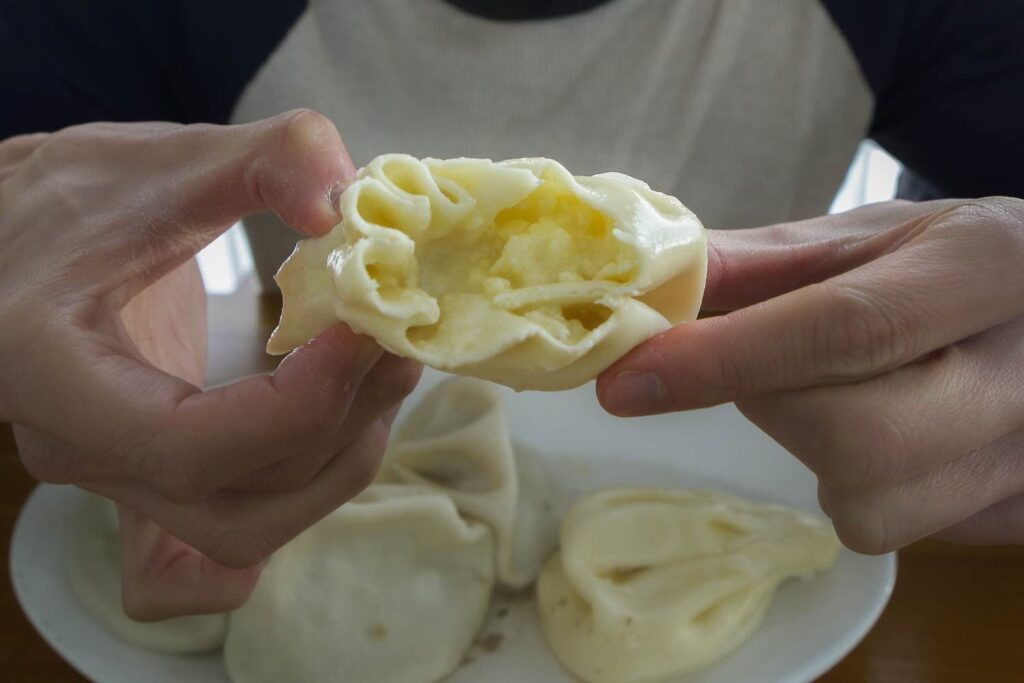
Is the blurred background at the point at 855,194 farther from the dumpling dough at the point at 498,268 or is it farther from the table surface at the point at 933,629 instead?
the dumpling dough at the point at 498,268

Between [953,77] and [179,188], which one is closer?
[179,188]

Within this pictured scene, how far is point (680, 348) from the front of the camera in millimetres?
617

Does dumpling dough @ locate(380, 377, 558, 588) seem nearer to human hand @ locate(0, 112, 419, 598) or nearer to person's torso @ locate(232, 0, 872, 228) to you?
human hand @ locate(0, 112, 419, 598)

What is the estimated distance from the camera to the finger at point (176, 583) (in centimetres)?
93

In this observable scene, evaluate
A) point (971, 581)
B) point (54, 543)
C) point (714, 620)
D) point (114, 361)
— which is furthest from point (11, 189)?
point (971, 581)

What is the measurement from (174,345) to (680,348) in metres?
0.81

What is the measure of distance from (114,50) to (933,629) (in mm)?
1586

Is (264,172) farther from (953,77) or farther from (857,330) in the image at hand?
(953,77)

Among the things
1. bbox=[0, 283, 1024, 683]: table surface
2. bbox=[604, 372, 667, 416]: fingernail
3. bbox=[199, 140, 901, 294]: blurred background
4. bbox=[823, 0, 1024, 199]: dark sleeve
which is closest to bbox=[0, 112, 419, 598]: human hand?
bbox=[604, 372, 667, 416]: fingernail

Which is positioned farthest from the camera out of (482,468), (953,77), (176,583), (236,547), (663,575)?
(953,77)

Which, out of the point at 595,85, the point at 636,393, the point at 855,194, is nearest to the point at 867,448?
the point at 636,393

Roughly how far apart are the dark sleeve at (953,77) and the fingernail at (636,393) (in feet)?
3.71

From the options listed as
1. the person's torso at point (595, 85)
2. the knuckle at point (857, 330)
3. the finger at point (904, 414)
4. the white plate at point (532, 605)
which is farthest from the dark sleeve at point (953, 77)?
the knuckle at point (857, 330)

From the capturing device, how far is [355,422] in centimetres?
75
